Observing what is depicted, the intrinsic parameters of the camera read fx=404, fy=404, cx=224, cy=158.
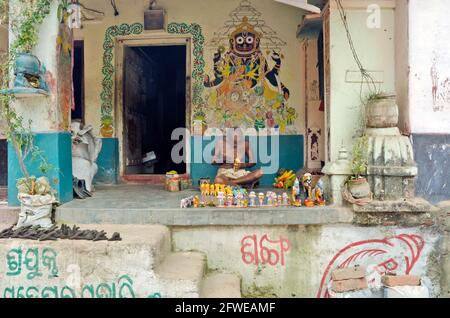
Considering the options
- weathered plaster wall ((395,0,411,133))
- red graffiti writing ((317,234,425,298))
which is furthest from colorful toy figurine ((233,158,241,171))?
weathered plaster wall ((395,0,411,133))

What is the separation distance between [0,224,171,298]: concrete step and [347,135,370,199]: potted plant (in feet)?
7.60

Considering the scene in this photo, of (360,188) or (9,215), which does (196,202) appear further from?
(9,215)

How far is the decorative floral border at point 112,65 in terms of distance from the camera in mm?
7289

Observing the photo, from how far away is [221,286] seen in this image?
429 cm

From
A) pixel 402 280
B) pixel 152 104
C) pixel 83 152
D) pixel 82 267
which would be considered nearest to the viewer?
pixel 82 267

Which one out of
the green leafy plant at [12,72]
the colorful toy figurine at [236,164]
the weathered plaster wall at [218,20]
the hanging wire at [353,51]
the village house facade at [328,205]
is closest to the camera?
the village house facade at [328,205]

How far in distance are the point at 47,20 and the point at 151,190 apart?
115 inches

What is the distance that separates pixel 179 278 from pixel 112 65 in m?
4.83

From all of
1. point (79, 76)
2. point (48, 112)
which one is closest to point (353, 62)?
point (48, 112)

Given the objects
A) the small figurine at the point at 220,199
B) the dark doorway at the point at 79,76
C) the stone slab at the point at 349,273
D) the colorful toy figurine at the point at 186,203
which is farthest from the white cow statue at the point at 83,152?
the stone slab at the point at 349,273

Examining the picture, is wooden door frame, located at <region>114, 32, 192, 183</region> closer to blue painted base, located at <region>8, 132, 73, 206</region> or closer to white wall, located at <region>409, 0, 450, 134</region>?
blue painted base, located at <region>8, 132, 73, 206</region>

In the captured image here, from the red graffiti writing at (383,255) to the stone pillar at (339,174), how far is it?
0.58 m

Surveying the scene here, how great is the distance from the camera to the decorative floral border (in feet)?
23.9

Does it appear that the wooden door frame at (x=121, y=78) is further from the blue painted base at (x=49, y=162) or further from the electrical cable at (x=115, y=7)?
the blue painted base at (x=49, y=162)
